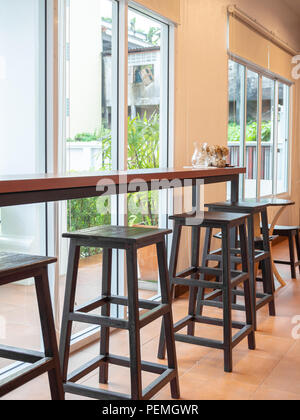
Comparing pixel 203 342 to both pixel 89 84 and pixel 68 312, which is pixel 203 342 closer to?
pixel 68 312

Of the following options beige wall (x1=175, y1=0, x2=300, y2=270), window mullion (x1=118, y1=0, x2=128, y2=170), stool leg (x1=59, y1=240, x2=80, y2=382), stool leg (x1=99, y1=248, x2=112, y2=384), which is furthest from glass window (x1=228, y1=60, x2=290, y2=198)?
stool leg (x1=59, y1=240, x2=80, y2=382)

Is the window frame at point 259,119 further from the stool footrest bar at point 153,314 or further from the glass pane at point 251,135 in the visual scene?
the stool footrest bar at point 153,314

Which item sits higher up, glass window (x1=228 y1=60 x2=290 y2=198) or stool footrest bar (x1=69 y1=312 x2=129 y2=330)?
glass window (x1=228 y1=60 x2=290 y2=198)

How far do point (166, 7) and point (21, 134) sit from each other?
5.57 ft

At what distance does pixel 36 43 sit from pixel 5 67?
0.82ft

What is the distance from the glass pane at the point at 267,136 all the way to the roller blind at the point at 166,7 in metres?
2.60

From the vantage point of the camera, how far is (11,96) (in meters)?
2.59

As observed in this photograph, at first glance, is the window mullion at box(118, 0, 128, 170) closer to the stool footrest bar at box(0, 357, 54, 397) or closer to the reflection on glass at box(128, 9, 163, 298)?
the reflection on glass at box(128, 9, 163, 298)

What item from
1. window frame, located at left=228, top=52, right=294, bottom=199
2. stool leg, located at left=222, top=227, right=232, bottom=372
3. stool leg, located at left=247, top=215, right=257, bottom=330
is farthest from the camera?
window frame, located at left=228, top=52, right=294, bottom=199

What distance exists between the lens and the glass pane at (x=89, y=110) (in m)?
2.99

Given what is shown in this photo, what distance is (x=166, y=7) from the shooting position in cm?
376

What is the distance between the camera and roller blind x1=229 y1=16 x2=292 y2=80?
4.98m

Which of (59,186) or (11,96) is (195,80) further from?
(59,186)

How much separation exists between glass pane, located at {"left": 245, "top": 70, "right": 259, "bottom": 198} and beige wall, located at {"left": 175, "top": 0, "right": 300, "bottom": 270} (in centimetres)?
84
